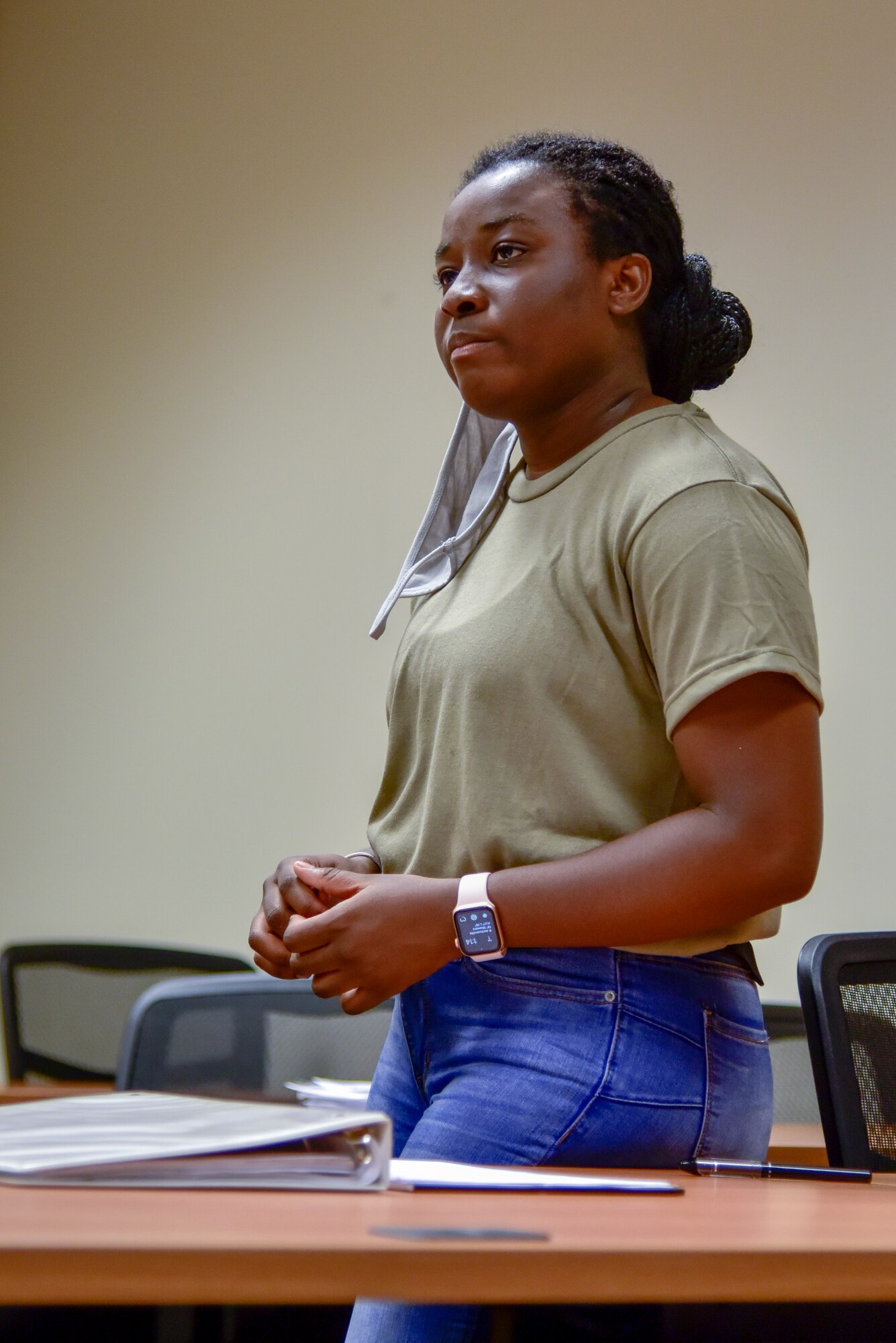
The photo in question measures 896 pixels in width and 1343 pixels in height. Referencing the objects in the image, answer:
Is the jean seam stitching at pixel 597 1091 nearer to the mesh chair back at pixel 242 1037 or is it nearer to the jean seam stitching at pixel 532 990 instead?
the jean seam stitching at pixel 532 990

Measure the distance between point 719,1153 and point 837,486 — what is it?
2193mm

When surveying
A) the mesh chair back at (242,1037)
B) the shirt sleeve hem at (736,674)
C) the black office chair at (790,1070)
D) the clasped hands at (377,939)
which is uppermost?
the shirt sleeve hem at (736,674)

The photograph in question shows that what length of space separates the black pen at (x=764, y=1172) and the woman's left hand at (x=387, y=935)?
239 mm

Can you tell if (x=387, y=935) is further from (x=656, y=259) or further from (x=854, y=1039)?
(x=656, y=259)

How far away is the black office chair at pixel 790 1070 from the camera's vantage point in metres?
2.32

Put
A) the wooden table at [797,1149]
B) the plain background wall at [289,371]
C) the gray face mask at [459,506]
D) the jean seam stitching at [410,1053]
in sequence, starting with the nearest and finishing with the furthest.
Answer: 1. the jean seam stitching at [410,1053]
2. the gray face mask at [459,506]
3. the wooden table at [797,1149]
4. the plain background wall at [289,371]

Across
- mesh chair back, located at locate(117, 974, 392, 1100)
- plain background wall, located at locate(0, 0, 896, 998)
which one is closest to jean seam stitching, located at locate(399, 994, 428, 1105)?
mesh chair back, located at locate(117, 974, 392, 1100)

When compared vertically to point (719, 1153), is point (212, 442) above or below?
above

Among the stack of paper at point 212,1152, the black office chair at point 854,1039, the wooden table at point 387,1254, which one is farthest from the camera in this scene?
the black office chair at point 854,1039

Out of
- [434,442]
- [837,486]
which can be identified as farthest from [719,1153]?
[434,442]

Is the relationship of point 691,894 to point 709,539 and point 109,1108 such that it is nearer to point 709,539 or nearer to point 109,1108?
point 709,539

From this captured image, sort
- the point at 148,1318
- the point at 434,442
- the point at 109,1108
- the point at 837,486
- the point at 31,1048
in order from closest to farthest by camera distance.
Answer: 1. the point at 109,1108
2. the point at 148,1318
3. the point at 31,1048
4. the point at 837,486
5. the point at 434,442

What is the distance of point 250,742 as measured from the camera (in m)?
3.54

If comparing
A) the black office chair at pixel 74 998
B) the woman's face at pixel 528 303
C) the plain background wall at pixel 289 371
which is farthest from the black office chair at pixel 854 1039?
the black office chair at pixel 74 998
